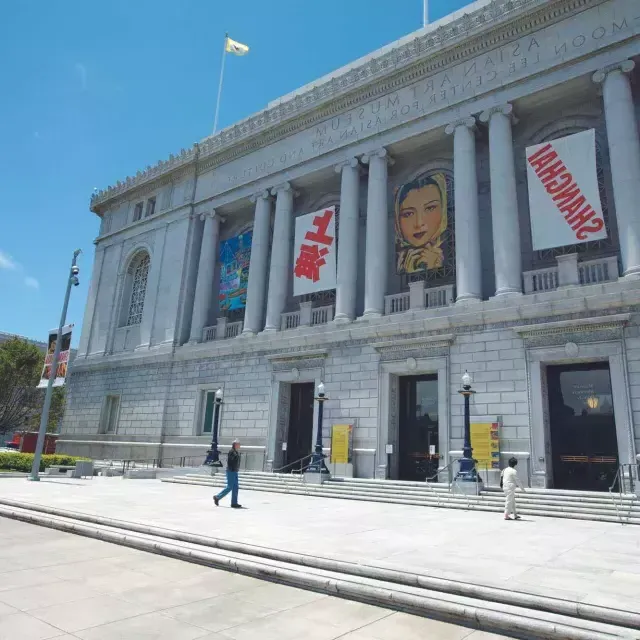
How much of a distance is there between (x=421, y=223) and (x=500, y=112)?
231 inches

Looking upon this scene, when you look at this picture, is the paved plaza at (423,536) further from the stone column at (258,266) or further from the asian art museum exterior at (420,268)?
the stone column at (258,266)

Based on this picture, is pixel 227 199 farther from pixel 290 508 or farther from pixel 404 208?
→ pixel 290 508

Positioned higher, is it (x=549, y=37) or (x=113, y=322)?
(x=549, y=37)

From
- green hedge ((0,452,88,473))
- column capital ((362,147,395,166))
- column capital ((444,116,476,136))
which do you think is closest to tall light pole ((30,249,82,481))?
green hedge ((0,452,88,473))

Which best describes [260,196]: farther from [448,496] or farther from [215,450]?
[448,496]

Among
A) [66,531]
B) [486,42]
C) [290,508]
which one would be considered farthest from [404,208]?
[66,531]

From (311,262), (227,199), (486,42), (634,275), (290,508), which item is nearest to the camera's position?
(290,508)

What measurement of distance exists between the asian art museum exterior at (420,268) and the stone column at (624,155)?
8cm

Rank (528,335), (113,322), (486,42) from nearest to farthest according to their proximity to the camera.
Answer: (528,335)
(486,42)
(113,322)

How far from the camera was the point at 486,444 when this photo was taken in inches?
775

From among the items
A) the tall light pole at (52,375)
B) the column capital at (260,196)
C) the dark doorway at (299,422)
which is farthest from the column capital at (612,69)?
the tall light pole at (52,375)

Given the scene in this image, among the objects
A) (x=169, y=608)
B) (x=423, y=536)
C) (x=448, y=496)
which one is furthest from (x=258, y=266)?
(x=169, y=608)

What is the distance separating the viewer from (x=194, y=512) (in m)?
13.4

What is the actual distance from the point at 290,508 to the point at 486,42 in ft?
71.5
